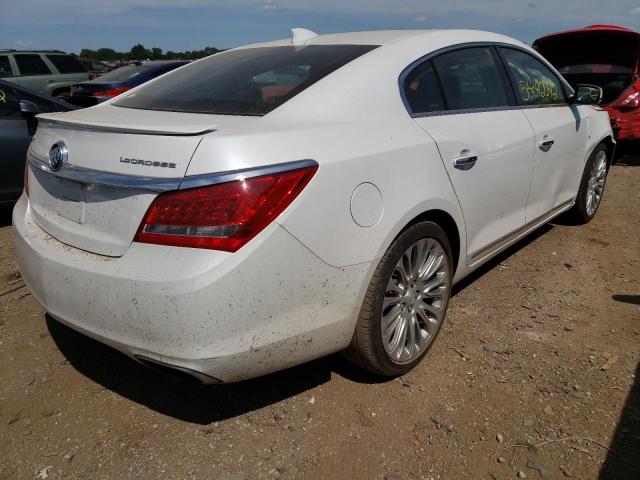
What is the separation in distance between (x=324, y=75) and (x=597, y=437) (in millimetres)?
1874

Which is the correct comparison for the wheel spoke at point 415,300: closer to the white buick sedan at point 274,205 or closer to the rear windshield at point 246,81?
the white buick sedan at point 274,205

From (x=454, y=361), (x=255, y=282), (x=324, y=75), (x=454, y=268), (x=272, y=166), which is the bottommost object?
(x=454, y=361)

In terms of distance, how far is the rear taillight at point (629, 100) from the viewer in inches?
263

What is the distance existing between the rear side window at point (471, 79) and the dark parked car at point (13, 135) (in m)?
3.64

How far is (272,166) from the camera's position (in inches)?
73.9

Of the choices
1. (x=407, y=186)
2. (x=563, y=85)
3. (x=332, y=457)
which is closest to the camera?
(x=332, y=457)

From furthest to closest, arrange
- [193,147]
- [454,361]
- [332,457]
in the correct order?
[454,361], [332,457], [193,147]

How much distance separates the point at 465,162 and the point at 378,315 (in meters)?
0.91

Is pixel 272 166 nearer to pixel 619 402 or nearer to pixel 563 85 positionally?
pixel 619 402

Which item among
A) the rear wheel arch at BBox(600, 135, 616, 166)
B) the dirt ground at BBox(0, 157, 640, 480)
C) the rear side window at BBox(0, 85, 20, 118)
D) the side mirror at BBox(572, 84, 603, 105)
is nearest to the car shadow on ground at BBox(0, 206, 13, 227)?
the rear side window at BBox(0, 85, 20, 118)

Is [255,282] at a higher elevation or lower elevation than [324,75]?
lower

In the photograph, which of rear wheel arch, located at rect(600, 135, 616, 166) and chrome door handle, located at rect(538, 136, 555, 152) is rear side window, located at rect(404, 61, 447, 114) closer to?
chrome door handle, located at rect(538, 136, 555, 152)

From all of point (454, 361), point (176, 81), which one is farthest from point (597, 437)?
point (176, 81)

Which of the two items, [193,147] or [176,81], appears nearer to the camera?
[193,147]
